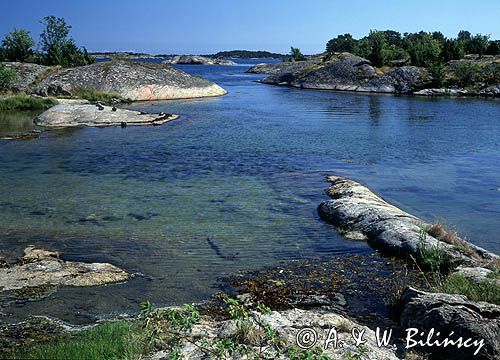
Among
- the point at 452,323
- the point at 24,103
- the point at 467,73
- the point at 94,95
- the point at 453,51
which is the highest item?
the point at 453,51

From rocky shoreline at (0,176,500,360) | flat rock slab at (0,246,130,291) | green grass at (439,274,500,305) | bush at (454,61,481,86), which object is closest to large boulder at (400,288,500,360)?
rocky shoreline at (0,176,500,360)

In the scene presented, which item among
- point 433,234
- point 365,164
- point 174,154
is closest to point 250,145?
point 174,154

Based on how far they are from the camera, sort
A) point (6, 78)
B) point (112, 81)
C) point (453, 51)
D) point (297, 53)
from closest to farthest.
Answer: point (6, 78), point (112, 81), point (453, 51), point (297, 53)

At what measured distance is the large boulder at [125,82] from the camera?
48406mm

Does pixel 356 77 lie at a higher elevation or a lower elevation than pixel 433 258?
higher

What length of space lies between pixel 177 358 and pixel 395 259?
6685 mm

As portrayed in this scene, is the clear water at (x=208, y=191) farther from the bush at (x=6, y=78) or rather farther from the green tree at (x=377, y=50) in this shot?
the green tree at (x=377, y=50)

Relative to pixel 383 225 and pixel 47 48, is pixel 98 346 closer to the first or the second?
pixel 383 225

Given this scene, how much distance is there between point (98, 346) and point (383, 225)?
8.11 m

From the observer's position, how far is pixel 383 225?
12391mm

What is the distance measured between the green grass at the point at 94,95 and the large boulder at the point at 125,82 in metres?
0.52

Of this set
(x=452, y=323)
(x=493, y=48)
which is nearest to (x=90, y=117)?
(x=452, y=323)

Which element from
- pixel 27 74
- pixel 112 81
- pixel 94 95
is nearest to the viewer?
pixel 94 95

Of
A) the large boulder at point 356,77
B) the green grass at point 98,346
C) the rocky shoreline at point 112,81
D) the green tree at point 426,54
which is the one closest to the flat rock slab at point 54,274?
the green grass at point 98,346
